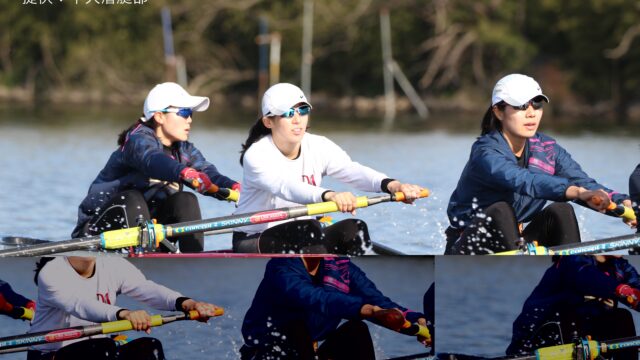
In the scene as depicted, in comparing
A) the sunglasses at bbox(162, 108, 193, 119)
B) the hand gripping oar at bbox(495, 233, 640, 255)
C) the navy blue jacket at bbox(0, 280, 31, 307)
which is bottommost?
the navy blue jacket at bbox(0, 280, 31, 307)

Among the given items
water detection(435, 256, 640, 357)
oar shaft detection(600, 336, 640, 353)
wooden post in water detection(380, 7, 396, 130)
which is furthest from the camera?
wooden post in water detection(380, 7, 396, 130)

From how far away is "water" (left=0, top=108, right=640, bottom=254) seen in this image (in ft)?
25.7

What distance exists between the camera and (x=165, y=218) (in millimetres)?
6184

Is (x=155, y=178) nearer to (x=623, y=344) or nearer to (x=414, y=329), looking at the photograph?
(x=414, y=329)

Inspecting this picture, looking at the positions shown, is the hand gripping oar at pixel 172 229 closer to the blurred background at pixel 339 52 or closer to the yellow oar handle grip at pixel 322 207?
the yellow oar handle grip at pixel 322 207

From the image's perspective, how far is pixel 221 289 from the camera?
16.0 feet

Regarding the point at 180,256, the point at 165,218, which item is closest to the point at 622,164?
the point at 165,218

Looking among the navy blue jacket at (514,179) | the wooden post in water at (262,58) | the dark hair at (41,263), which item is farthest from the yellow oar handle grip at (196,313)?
the wooden post in water at (262,58)

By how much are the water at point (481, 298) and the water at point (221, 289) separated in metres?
0.08

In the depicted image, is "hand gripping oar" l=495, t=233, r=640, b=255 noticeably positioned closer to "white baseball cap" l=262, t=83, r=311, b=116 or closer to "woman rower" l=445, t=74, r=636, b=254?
"woman rower" l=445, t=74, r=636, b=254

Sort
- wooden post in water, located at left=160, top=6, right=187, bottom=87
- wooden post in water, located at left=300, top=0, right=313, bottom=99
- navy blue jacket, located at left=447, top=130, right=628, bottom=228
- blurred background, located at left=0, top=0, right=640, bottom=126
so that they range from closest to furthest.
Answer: navy blue jacket, located at left=447, top=130, right=628, bottom=228 → blurred background, located at left=0, top=0, right=640, bottom=126 → wooden post in water, located at left=160, top=6, right=187, bottom=87 → wooden post in water, located at left=300, top=0, right=313, bottom=99

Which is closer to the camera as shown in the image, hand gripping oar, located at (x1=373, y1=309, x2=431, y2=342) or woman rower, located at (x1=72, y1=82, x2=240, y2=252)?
hand gripping oar, located at (x1=373, y1=309, x2=431, y2=342)

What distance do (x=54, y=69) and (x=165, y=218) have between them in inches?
729

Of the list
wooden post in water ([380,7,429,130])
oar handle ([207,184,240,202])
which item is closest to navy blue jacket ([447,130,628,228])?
oar handle ([207,184,240,202])
